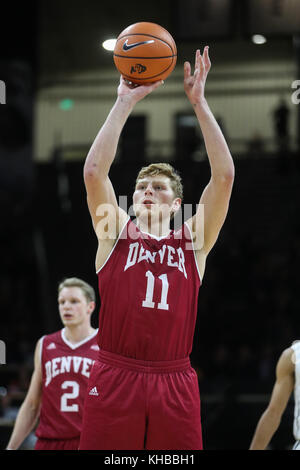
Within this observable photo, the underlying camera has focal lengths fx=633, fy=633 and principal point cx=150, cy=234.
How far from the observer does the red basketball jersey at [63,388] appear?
454 cm

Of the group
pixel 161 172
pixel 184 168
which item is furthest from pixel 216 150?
pixel 184 168

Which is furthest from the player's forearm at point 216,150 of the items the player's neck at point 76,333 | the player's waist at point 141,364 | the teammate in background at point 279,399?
the player's neck at point 76,333

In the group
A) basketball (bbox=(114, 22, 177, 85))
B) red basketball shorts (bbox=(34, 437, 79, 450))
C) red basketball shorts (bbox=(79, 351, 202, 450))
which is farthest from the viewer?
red basketball shorts (bbox=(34, 437, 79, 450))

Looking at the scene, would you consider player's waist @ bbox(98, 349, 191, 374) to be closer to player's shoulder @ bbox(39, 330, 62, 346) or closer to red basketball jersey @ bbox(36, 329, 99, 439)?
red basketball jersey @ bbox(36, 329, 99, 439)

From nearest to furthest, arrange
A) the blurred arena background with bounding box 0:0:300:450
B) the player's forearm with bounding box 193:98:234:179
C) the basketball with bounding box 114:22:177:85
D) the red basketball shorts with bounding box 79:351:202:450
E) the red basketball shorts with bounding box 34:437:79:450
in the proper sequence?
the red basketball shorts with bounding box 79:351:202:450
the player's forearm with bounding box 193:98:234:179
the basketball with bounding box 114:22:177:85
the red basketball shorts with bounding box 34:437:79:450
the blurred arena background with bounding box 0:0:300:450

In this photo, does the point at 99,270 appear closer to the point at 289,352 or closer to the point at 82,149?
the point at 289,352

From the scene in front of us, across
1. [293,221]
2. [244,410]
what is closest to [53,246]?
[293,221]

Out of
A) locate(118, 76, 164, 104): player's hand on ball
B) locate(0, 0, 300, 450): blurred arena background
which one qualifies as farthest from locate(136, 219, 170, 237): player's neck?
locate(0, 0, 300, 450): blurred arena background

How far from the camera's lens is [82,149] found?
17484 mm

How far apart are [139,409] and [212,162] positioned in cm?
124

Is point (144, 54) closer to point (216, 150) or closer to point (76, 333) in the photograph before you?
point (216, 150)

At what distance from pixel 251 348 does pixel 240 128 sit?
7.12 metres

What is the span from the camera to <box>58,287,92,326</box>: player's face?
488 centimetres

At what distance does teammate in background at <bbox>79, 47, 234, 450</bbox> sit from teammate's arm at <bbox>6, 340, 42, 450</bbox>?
70.9 inches
